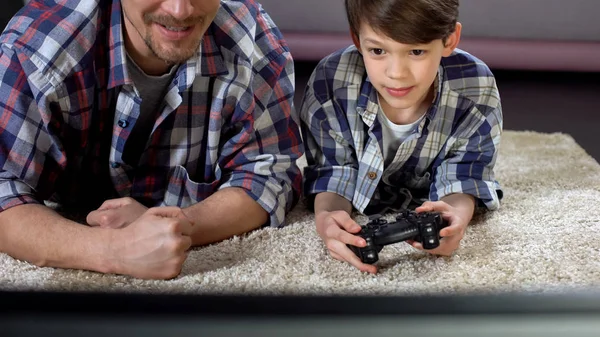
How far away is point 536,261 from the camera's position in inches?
42.3

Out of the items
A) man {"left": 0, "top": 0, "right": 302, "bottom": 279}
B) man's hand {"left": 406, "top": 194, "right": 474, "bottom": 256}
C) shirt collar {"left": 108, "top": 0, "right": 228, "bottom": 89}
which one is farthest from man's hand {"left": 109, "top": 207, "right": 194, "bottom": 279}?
man's hand {"left": 406, "top": 194, "right": 474, "bottom": 256}

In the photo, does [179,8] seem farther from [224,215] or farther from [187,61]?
[224,215]

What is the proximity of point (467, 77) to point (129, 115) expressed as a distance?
0.57 metres

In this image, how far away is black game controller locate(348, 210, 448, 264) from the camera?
986mm

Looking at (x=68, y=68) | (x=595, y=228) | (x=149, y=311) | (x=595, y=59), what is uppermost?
(x=149, y=311)

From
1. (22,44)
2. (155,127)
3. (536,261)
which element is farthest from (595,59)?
(22,44)

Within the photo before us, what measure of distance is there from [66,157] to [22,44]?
184 millimetres

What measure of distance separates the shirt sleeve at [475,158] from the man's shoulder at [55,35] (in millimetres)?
619

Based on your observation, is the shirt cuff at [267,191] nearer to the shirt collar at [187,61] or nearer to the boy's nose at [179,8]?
the shirt collar at [187,61]

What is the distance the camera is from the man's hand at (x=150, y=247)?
3.15 ft

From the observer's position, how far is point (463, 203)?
1222 millimetres

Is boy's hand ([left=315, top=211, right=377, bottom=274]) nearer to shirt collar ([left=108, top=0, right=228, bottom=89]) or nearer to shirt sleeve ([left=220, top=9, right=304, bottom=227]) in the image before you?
shirt sleeve ([left=220, top=9, right=304, bottom=227])

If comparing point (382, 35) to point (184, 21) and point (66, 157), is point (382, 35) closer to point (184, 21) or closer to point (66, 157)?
point (184, 21)

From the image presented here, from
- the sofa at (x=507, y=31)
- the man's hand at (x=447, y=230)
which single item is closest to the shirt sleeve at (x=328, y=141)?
the man's hand at (x=447, y=230)
